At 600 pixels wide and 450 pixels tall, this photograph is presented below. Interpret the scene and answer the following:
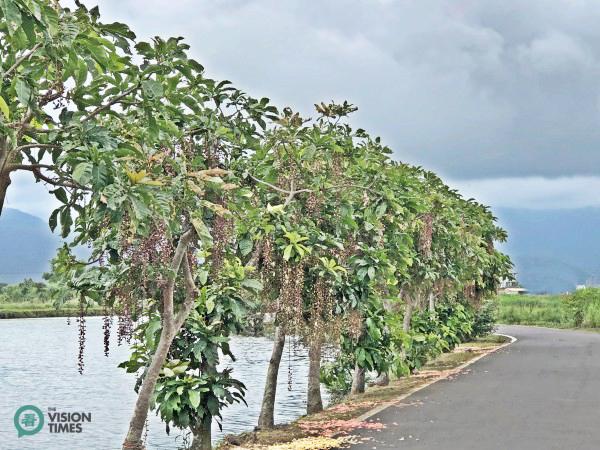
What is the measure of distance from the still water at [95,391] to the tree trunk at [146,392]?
2550 millimetres

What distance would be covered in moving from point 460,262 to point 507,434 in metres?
10.1

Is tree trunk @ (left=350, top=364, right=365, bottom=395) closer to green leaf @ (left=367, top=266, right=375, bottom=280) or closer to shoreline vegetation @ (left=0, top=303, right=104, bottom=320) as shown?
green leaf @ (left=367, top=266, right=375, bottom=280)

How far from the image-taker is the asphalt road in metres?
10.4

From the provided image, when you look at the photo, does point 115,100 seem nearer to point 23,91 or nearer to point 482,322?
point 23,91

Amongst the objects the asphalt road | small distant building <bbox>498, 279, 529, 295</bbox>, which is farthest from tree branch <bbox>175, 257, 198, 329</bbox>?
small distant building <bbox>498, 279, 529, 295</bbox>

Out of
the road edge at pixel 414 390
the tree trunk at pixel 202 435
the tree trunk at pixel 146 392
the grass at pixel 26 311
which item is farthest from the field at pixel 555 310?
the tree trunk at pixel 146 392

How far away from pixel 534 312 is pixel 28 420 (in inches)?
1660

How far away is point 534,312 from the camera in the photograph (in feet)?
177

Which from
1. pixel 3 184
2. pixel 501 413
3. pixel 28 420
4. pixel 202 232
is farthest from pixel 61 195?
pixel 28 420

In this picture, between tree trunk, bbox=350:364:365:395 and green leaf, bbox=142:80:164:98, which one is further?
tree trunk, bbox=350:364:365:395

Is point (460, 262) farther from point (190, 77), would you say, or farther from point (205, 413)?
point (190, 77)

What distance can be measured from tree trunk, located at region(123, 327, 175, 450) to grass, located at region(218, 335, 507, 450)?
2.28 meters

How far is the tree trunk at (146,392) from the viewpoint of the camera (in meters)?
8.28

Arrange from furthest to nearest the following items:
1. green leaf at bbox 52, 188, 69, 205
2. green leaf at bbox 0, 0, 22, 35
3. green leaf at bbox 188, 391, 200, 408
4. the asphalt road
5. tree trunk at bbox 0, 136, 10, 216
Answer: the asphalt road < green leaf at bbox 188, 391, 200, 408 < green leaf at bbox 52, 188, 69, 205 < tree trunk at bbox 0, 136, 10, 216 < green leaf at bbox 0, 0, 22, 35
